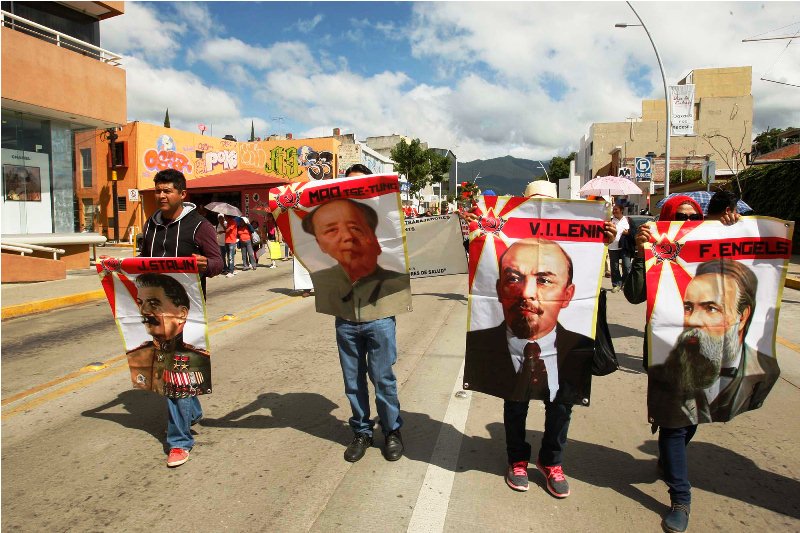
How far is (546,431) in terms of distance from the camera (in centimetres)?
339

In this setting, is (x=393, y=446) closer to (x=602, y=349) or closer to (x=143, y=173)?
(x=602, y=349)

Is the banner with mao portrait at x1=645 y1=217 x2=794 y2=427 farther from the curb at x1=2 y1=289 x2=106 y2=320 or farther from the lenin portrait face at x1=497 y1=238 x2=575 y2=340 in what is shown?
the curb at x1=2 y1=289 x2=106 y2=320

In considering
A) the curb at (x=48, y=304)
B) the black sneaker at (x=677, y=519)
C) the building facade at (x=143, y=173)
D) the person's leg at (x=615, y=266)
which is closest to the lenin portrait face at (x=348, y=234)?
the black sneaker at (x=677, y=519)

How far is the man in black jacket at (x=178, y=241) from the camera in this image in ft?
12.5

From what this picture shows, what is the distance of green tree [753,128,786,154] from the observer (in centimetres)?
6865

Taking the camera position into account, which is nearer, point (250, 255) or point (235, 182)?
point (250, 255)

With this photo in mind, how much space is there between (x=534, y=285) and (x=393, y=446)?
4.99ft

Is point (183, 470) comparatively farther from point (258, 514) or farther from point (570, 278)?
point (570, 278)

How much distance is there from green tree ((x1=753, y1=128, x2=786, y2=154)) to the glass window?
73.9m

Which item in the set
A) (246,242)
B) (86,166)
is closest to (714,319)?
(246,242)

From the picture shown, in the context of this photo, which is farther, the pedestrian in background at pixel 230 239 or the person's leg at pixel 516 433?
the pedestrian in background at pixel 230 239

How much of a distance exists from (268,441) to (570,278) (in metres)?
2.53

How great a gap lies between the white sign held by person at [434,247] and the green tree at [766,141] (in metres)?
75.6

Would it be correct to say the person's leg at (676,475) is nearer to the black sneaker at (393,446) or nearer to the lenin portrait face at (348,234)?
the black sneaker at (393,446)
